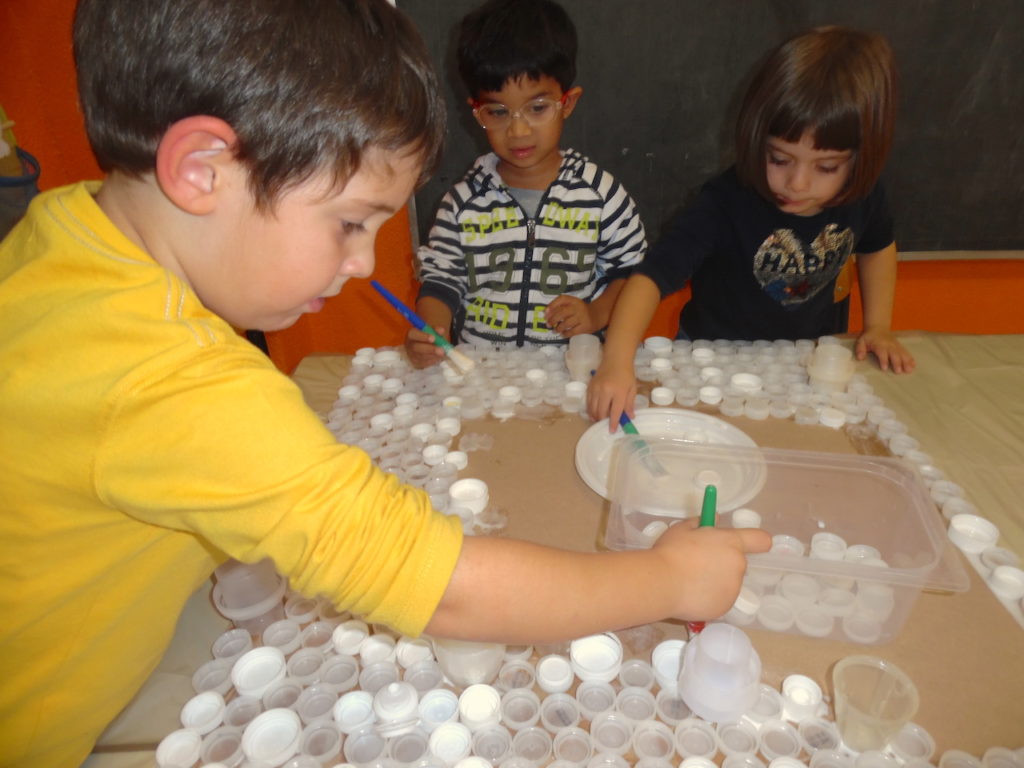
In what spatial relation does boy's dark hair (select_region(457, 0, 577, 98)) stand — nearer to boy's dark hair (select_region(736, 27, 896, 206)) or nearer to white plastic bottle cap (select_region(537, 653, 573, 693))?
boy's dark hair (select_region(736, 27, 896, 206))

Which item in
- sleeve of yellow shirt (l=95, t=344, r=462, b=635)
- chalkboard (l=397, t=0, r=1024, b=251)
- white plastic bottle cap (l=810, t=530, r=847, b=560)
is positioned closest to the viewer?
sleeve of yellow shirt (l=95, t=344, r=462, b=635)

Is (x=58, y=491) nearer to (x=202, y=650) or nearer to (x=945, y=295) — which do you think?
(x=202, y=650)

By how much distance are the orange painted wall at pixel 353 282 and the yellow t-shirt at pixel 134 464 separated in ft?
4.62

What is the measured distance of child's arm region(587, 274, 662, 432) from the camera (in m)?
0.87

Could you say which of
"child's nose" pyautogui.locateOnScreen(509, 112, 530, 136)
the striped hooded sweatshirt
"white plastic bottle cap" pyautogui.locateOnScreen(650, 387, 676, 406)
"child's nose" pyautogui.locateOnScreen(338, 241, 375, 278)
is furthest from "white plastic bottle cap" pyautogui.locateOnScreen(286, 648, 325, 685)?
"child's nose" pyautogui.locateOnScreen(509, 112, 530, 136)

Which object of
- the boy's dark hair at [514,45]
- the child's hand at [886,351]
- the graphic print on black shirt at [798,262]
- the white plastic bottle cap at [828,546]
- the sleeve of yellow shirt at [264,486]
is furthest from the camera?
the graphic print on black shirt at [798,262]

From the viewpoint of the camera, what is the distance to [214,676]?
1.83 ft

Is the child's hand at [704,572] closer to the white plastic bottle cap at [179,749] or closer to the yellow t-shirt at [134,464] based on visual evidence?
the yellow t-shirt at [134,464]

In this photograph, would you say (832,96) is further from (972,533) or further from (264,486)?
(264,486)

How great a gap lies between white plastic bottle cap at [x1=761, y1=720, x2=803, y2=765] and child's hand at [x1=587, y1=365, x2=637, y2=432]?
40cm

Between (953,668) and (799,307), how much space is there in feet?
3.03

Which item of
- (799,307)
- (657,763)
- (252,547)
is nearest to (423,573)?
(252,547)

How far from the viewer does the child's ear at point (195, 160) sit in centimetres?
43

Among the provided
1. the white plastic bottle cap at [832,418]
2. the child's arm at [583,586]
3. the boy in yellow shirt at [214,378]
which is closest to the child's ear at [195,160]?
the boy in yellow shirt at [214,378]
